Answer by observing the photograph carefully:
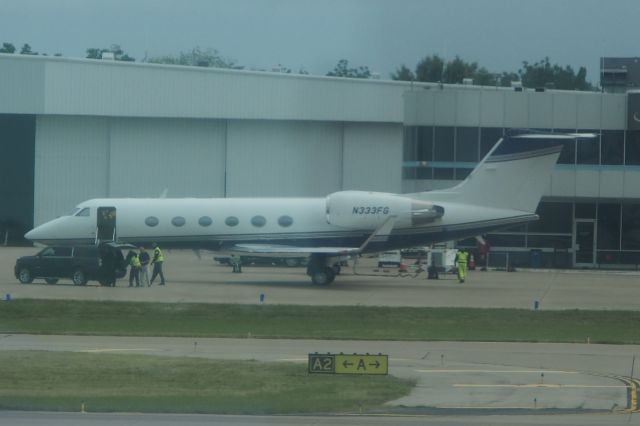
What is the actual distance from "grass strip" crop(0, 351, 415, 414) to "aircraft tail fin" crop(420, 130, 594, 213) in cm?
2351

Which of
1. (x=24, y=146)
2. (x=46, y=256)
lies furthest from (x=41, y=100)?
(x=46, y=256)

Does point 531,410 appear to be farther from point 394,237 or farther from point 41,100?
point 41,100

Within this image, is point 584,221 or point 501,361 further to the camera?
point 584,221

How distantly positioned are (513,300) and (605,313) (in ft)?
15.2

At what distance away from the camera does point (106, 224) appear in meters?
46.7

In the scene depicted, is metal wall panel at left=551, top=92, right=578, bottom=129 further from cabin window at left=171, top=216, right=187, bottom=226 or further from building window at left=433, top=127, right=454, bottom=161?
cabin window at left=171, top=216, right=187, bottom=226

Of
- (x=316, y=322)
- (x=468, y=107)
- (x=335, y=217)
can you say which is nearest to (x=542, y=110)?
(x=468, y=107)

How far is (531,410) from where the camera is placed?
18.3 metres

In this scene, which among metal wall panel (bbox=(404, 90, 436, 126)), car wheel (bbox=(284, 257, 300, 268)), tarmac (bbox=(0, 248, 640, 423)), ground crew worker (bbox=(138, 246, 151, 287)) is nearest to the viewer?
tarmac (bbox=(0, 248, 640, 423))

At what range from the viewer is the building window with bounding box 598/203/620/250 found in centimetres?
6219

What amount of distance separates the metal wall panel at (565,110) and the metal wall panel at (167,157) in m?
18.8

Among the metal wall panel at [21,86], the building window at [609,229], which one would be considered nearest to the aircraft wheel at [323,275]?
the building window at [609,229]

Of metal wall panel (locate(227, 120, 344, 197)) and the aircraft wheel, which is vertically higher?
metal wall panel (locate(227, 120, 344, 197))

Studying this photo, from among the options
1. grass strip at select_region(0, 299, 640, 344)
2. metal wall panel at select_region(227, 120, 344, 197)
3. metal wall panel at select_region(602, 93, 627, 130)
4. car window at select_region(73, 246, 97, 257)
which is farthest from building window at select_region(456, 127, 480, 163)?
grass strip at select_region(0, 299, 640, 344)
